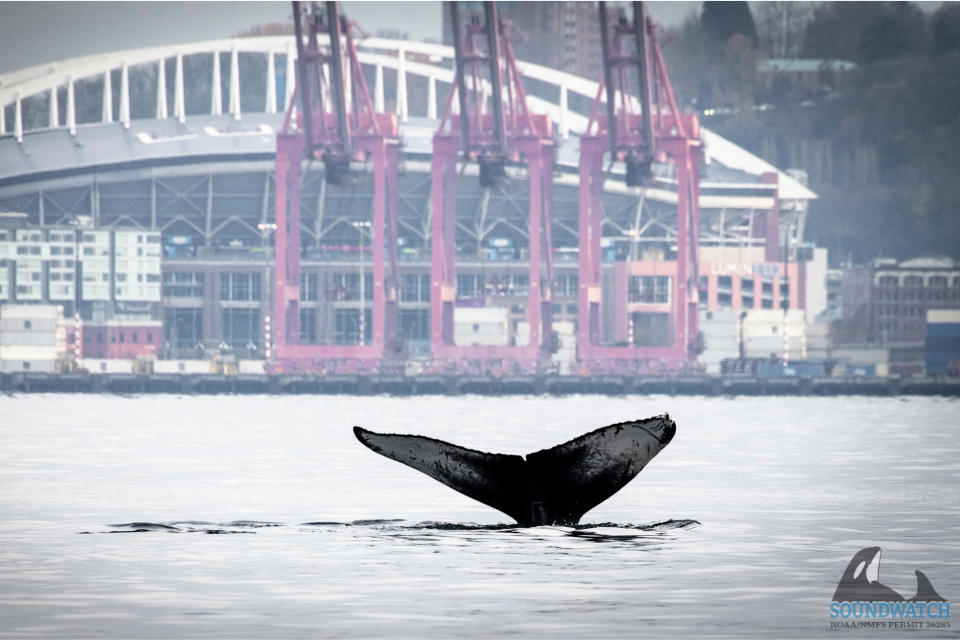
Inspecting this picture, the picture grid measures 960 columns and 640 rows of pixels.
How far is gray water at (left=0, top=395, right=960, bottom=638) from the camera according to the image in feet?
64.0

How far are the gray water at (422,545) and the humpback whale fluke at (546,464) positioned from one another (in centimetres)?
95

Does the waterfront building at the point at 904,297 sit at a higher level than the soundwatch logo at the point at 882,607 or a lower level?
higher

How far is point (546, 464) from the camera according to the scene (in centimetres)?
2116

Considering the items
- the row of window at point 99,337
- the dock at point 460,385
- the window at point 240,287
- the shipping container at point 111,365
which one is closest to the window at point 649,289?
the dock at point 460,385

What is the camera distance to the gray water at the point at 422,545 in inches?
768

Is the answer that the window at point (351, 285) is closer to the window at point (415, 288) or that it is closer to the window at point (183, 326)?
the window at point (415, 288)

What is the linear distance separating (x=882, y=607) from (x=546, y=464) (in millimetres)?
3599

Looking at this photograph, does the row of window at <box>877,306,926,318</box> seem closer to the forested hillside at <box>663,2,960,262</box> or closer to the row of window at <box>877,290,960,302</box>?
the row of window at <box>877,290,960,302</box>

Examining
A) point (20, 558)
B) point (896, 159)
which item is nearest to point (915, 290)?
point (896, 159)

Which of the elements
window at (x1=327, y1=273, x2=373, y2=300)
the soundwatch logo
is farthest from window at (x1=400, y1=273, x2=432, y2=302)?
the soundwatch logo

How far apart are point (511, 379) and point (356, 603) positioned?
101m

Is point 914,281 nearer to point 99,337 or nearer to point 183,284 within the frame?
point 183,284

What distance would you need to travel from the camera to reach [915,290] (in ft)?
484

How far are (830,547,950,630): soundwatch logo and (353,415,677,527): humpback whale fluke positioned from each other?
7.70ft
